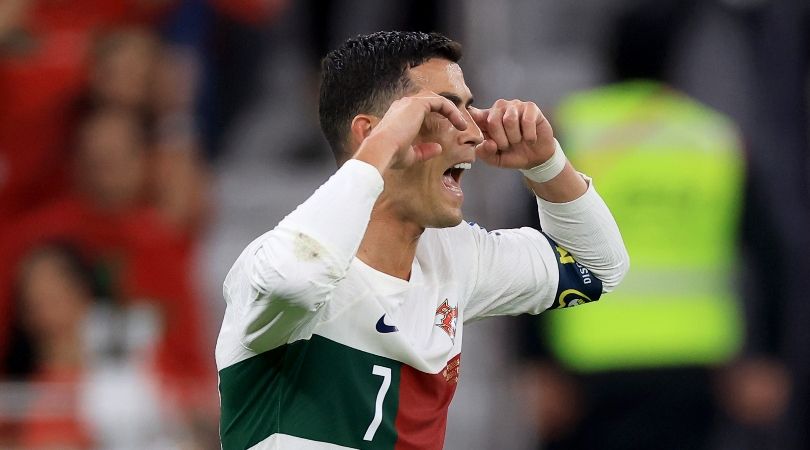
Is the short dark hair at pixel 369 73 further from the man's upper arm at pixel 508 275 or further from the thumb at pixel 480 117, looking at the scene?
the man's upper arm at pixel 508 275

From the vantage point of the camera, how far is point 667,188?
6.79 metres

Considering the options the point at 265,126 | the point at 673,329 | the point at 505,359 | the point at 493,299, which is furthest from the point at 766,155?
the point at 493,299

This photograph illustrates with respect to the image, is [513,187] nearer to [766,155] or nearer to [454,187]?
[766,155]

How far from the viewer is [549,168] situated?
368 centimetres

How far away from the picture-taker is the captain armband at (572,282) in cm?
379

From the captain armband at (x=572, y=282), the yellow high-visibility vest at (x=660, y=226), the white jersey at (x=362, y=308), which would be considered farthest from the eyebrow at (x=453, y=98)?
the yellow high-visibility vest at (x=660, y=226)

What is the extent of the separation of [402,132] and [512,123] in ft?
1.78

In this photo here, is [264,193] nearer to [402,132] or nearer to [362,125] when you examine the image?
[362,125]

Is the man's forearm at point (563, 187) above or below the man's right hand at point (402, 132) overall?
below

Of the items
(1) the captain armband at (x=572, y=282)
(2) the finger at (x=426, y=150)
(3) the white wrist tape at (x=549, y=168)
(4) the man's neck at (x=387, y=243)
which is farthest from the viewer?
(1) the captain armband at (x=572, y=282)

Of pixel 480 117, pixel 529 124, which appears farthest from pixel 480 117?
pixel 529 124

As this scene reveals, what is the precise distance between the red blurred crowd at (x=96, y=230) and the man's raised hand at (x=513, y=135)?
287 cm

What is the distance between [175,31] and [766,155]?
2796mm

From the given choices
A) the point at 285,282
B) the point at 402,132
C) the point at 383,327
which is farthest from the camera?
the point at 383,327
